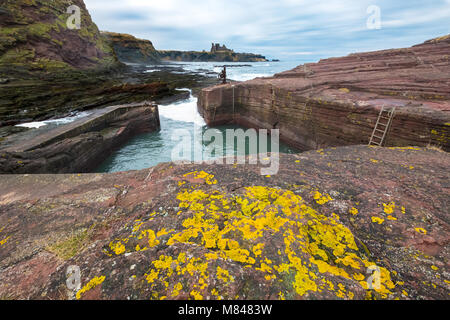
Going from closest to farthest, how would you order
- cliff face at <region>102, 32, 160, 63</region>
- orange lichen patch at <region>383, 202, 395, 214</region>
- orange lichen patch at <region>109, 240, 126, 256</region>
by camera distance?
orange lichen patch at <region>109, 240, 126, 256</region> < orange lichen patch at <region>383, 202, 395, 214</region> < cliff face at <region>102, 32, 160, 63</region>

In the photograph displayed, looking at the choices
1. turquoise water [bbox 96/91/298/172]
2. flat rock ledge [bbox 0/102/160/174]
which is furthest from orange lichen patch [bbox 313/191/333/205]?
turquoise water [bbox 96/91/298/172]

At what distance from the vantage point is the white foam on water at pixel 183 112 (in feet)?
63.0

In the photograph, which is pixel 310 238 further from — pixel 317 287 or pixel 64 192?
pixel 64 192

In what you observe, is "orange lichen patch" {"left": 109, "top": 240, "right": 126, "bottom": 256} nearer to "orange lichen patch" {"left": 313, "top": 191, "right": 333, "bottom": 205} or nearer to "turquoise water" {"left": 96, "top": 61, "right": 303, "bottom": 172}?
"orange lichen patch" {"left": 313, "top": 191, "right": 333, "bottom": 205}

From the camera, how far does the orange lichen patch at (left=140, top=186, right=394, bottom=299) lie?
1.54 meters

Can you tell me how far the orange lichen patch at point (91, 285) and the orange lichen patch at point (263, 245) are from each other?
376 mm

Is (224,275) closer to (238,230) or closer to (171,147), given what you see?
(238,230)

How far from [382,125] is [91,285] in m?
10.4

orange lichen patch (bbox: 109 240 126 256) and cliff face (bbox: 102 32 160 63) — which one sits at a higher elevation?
cliff face (bbox: 102 32 160 63)

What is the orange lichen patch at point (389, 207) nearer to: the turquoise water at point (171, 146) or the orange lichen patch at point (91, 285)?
the orange lichen patch at point (91, 285)

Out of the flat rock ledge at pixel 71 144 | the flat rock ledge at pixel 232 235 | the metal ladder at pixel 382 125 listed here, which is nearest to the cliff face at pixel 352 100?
the metal ladder at pixel 382 125

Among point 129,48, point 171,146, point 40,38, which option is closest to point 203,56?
point 129,48

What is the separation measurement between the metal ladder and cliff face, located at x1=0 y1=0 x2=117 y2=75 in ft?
137
